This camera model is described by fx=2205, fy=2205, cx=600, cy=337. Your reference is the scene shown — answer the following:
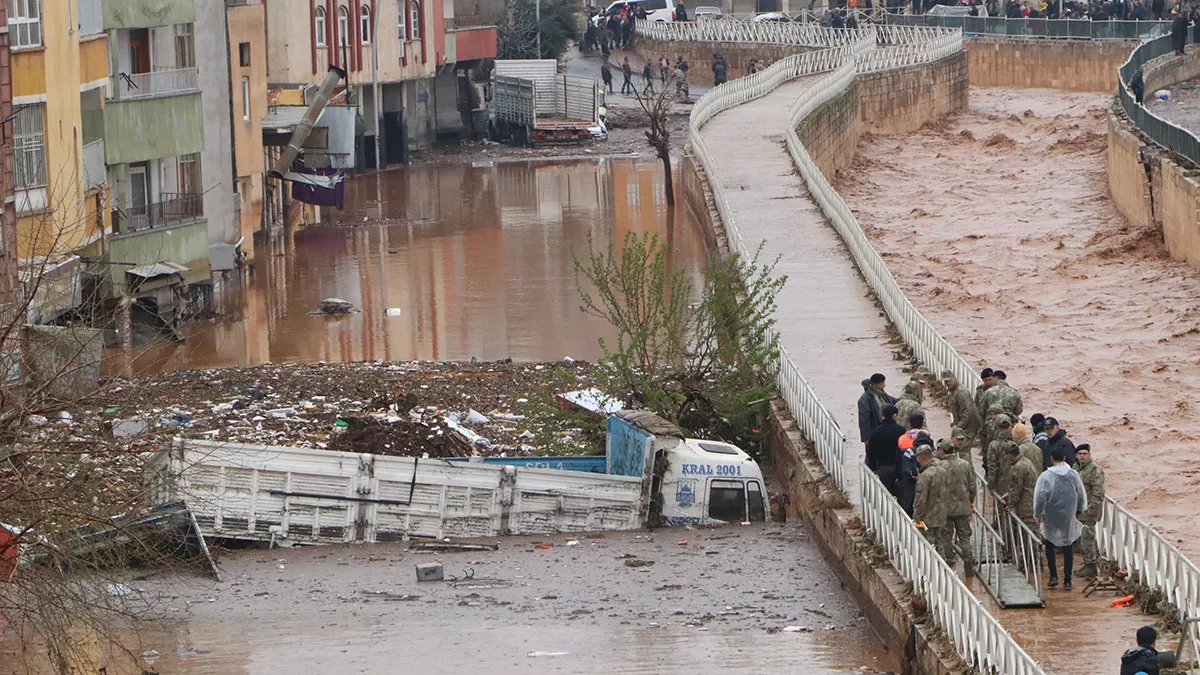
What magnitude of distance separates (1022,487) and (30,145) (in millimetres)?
14531

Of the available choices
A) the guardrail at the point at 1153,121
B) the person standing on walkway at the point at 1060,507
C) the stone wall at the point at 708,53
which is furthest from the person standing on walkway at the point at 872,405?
the stone wall at the point at 708,53

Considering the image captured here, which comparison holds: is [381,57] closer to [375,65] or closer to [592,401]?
[375,65]

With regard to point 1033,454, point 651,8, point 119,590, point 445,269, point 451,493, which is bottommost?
point 445,269

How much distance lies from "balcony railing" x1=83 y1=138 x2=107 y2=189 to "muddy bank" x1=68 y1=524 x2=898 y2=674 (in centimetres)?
1106

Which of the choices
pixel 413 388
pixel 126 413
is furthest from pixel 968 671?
pixel 413 388

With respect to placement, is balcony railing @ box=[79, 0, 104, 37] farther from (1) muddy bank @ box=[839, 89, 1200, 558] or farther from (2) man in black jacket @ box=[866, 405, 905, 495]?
(2) man in black jacket @ box=[866, 405, 905, 495]

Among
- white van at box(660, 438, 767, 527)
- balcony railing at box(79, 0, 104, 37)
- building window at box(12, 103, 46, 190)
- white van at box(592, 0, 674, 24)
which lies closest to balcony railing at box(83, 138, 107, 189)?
balcony railing at box(79, 0, 104, 37)

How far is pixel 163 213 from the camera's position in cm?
3058

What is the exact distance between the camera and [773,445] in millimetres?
20391

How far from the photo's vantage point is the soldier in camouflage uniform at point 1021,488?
1424 cm

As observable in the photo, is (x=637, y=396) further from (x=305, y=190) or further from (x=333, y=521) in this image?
(x=305, y=190)

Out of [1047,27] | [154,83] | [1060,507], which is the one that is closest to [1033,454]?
[1060,507]

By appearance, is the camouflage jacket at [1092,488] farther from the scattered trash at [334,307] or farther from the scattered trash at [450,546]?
the scattered trash at [334,307]

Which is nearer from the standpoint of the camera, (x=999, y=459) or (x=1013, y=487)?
(x=1013, y=487)
